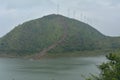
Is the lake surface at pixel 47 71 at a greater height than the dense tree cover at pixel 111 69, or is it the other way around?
the dense tree cover at pixel 111 69

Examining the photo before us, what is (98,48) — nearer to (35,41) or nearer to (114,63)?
(35,41)

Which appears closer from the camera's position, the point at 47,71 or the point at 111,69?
the point at 111,69

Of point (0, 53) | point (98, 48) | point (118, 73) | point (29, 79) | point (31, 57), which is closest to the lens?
point (118, 73)

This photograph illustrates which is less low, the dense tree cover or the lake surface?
the dense tree cover

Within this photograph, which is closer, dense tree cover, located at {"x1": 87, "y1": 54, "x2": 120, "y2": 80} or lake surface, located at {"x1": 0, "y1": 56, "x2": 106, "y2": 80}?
dense tree cover, located at {"x1": 87, "y1": 54, "x2": 120, "y2": 80}

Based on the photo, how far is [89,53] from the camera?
18550 cm

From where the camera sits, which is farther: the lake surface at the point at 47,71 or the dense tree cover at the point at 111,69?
the lake surface at the point at 47,71

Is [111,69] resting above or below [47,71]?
above

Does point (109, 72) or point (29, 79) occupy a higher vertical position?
point (109, 72)

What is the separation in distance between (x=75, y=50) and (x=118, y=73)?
169 m

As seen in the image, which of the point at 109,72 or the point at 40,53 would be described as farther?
the point at 40,53

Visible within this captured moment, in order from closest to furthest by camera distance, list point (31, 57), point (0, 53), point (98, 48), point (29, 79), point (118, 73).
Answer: point (118, 73) → point (29, 79) → point (31, 57) → point (0, 53) → point (98, 48)

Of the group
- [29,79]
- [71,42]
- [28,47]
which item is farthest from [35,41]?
[29,79]

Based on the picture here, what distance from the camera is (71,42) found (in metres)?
194
